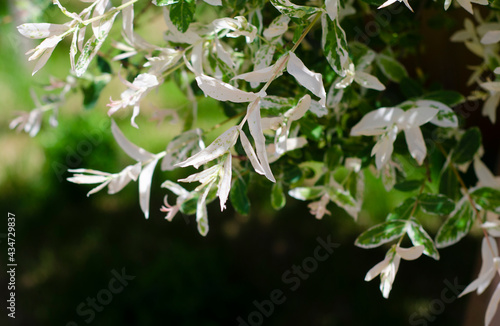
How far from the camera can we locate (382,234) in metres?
0.77

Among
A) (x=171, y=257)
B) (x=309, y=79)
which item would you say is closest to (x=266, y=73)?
(x=309, y=79)

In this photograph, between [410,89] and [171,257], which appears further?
[171,257]

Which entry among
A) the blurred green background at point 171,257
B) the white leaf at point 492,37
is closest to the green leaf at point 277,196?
the white leaf at point 492,37

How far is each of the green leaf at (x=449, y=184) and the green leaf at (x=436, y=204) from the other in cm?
8

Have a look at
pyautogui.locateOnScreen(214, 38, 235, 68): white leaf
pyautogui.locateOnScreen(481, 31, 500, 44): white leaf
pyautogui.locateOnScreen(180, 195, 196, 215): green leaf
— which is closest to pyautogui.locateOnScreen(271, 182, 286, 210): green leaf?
pyautogui.locateOnScreen(180, 195, 196, 215): green leaf

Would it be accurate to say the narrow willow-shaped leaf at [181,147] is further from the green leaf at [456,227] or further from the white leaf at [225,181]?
the green leaf at [456,227]

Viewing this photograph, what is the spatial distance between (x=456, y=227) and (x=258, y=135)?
413 millimetres

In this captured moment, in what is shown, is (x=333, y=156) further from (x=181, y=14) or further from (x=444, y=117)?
(x=181, y=14)

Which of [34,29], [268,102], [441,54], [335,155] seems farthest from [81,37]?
[441,54]

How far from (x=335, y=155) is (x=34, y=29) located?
47 cm

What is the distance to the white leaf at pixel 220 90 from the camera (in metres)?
0.56

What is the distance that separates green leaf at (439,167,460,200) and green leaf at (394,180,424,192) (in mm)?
33

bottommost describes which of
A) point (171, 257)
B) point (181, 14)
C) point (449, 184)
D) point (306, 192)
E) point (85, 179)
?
point (171, 257)

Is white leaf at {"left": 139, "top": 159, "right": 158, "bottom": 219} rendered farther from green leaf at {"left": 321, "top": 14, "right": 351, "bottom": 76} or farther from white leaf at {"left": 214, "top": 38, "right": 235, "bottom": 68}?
green leaf at {"left": 321, "top": 14, "right": 351, "bottom": 76}
